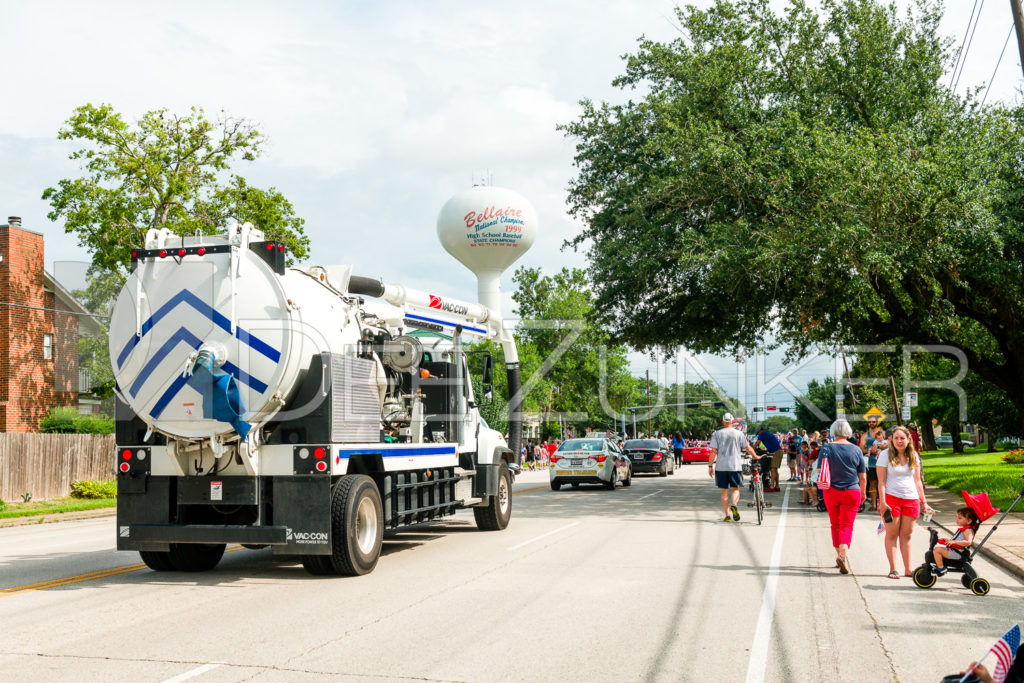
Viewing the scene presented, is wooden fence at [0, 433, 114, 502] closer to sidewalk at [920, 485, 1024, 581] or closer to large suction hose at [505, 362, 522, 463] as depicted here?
large suction hose at [505, 362, 522, 463]

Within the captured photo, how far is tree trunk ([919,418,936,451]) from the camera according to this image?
69.9 meters

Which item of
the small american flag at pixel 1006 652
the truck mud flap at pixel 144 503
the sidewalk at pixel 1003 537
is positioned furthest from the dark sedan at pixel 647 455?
the small american flag at pixel 1006 652

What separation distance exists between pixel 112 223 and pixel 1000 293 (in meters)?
23.1

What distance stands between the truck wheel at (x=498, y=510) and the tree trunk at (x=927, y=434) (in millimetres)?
60021

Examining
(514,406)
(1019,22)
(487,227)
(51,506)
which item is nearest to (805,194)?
(1019,22)

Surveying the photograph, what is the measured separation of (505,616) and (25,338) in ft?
89.0

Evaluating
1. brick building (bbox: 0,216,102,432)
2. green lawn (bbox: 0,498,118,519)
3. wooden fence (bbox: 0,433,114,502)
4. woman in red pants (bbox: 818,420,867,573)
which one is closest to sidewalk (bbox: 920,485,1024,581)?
woman in red pants (bbox: 818,420,867,573)

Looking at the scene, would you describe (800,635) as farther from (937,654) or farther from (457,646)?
(457,646)

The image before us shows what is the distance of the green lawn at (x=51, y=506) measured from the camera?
19000mm

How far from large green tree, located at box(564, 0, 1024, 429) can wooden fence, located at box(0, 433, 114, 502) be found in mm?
14731

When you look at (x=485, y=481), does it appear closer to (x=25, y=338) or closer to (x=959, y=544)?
(x=959, y=544)

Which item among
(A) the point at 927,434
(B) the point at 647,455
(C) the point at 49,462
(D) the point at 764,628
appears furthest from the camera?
(A) the point at 927,434

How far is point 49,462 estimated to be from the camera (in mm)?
23484

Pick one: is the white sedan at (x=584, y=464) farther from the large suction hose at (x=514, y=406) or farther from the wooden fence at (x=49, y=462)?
the wooden fence at (x=49, y=462)
